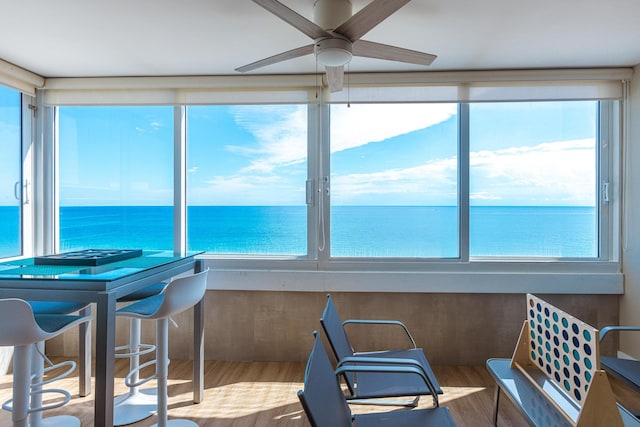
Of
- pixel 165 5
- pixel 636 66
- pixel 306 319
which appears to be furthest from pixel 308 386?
pixel 636 66

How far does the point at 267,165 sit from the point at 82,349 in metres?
1.96

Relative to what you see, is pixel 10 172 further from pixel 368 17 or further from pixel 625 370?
pixel 625 370

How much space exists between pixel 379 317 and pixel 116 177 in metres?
2.64

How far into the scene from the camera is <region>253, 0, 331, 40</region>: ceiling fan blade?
1.46m

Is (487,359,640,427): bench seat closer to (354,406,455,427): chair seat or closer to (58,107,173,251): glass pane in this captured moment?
(354,406,455,427): chair seat

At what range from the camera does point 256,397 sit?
99.9 inches

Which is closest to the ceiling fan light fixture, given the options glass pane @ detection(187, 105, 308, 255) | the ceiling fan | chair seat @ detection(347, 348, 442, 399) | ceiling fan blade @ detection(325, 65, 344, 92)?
the ceiling fan

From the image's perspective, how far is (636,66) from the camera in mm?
2820

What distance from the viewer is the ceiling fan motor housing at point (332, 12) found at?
1.87 metres

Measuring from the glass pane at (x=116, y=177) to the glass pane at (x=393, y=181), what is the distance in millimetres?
1537

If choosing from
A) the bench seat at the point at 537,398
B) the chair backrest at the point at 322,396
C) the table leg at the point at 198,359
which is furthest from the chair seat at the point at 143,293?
the bench seat at the point at 537,398

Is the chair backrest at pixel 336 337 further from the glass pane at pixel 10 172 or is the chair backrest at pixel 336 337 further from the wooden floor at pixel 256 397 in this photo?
the glass pane at pixel 10 172

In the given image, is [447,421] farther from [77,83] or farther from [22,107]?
[22,107]

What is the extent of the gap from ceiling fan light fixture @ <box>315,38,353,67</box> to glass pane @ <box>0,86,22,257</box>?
2843 millimetres
